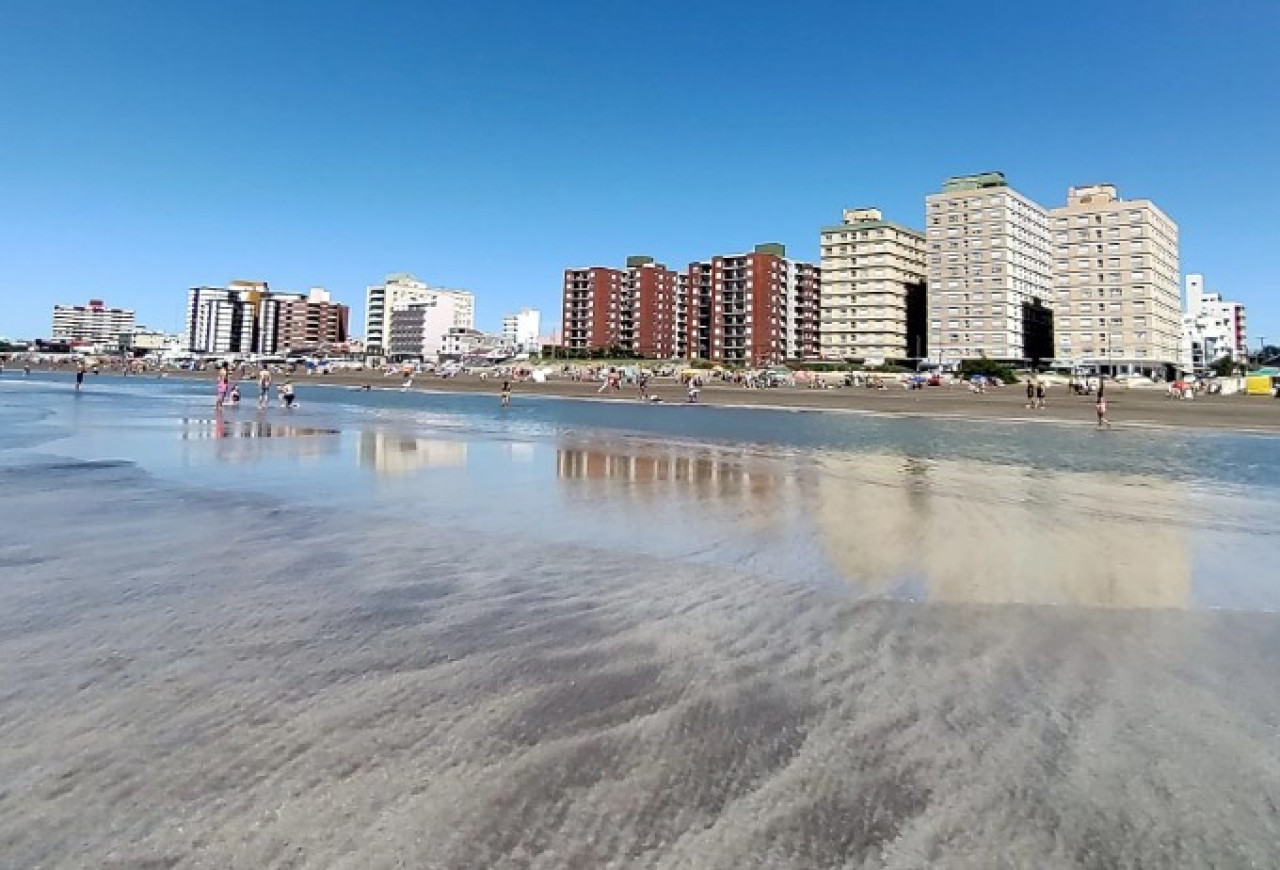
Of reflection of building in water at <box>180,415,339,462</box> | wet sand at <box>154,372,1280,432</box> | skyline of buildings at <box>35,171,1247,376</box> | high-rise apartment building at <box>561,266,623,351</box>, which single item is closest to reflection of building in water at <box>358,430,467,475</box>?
reflection of building in water at <box>180,415,339,462</box>

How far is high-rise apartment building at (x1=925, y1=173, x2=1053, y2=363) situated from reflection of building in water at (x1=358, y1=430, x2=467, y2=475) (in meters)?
117

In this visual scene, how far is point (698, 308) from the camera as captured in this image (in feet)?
480

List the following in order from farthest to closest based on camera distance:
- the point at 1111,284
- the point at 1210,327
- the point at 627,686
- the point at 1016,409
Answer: the point at 1210,327
the point at 1111,284
the point at 1016,409
the point at 627,686

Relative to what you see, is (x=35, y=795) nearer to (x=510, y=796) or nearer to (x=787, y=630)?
(x=510, y=796)

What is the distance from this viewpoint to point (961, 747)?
10.8ft

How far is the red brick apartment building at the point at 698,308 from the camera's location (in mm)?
135375

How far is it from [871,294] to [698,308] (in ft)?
115

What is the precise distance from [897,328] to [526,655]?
435 feet

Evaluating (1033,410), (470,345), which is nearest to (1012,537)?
(1033,410)

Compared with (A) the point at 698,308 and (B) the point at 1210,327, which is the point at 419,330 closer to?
(A) the point at 698,308

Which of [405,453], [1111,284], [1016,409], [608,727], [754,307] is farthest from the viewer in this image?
[754,307]

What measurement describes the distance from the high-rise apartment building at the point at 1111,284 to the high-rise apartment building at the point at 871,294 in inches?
924

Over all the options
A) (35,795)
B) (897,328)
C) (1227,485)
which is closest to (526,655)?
(35,795)

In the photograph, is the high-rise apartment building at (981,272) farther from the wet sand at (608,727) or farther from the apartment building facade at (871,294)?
the wet sand at (608,727)
